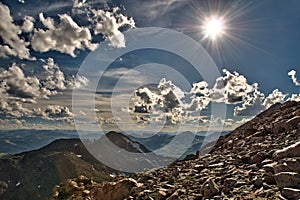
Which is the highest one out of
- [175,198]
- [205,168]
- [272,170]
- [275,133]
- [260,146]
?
[275,133]

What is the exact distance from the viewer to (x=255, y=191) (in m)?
19.2

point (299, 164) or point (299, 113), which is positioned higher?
point (299, 113)

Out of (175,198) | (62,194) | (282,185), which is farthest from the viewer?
(62,194)

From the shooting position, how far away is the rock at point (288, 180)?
18.1m

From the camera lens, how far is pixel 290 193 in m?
17.1

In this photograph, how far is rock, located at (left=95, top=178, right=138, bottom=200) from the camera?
31638 millimetres

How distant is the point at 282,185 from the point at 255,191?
1.83 m

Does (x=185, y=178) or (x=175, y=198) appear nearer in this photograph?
(x=175, y=198)

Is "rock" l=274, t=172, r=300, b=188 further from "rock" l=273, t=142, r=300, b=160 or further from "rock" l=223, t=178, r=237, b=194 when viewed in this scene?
"rock" l=273, t=142, r=300, b=160

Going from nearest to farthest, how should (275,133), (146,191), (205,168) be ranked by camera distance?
1. (146,191)
2. (205,168)
3. (275,133)

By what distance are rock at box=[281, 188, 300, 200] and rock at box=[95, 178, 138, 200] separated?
1781 cm

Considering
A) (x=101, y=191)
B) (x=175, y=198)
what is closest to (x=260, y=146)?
(x=175, y=198)

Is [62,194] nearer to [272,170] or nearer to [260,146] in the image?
[260,146]

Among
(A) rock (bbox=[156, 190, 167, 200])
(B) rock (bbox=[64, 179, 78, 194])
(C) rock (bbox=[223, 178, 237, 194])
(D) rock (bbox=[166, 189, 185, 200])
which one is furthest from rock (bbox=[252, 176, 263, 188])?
(B) rock (bbox=[64, 179, 78, 194])
